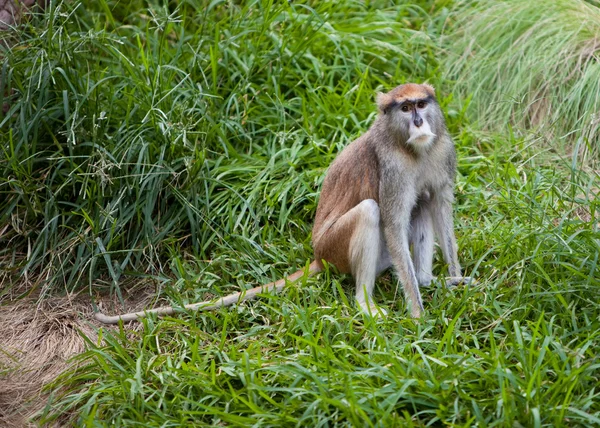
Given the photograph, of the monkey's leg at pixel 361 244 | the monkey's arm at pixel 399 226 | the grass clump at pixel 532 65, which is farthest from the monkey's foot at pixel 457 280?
the grass clump at pixel 532 65

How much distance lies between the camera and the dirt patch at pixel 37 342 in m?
3.84

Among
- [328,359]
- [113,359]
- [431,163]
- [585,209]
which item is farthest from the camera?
[585,209]

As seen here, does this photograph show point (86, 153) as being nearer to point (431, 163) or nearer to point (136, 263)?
point (136, 263)

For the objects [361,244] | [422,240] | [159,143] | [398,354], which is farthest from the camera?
[159,143]

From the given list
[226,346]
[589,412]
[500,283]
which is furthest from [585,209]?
[226,346]

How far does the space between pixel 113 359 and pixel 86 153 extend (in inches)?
53.6

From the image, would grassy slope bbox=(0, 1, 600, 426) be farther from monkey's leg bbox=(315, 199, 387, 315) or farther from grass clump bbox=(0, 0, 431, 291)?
monkey's leg bbox=(315, 199, 387, 315)

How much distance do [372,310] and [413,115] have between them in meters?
0.96

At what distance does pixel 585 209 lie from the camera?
14.4 feet

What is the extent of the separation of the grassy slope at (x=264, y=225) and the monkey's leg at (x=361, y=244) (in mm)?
121

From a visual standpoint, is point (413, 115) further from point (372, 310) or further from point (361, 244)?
point (372, 310)

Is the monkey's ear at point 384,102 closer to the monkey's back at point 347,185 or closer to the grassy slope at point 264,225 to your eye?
the monkey's back at point 347,185

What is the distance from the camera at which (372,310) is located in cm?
400

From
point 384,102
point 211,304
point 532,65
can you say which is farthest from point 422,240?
point 532,65
